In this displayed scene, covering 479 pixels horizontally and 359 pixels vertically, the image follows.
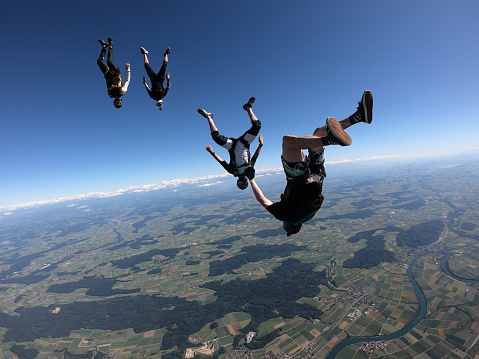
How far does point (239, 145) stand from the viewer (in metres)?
5.70

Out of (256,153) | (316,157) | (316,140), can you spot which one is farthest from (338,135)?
(256,153)

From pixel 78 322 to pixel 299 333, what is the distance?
230ft

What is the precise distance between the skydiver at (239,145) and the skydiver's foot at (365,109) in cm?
259

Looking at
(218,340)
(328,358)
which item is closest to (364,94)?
(328,358)

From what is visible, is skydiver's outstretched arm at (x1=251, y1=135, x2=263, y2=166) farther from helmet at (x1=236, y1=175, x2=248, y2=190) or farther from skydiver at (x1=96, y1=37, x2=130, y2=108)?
skydiver at (x1=96, y1=37, x2=130, y2=108)

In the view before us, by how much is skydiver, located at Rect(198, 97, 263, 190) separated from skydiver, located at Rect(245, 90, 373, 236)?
31 centimetres

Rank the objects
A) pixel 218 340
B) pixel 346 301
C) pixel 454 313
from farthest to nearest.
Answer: pixel 346 301 → pixel 218 340 → pixel 454 313

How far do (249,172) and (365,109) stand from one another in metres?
2.95

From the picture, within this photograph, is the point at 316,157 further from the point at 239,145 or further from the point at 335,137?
the point at 239,145

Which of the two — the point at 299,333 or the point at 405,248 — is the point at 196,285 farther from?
the point at 405,248

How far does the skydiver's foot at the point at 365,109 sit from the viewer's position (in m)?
3.45

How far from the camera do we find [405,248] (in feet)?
252

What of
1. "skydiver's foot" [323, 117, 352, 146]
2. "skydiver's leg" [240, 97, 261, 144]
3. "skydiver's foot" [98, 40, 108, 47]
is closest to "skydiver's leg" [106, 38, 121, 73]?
"skydiver's foot" [98, 40, 108, 47]

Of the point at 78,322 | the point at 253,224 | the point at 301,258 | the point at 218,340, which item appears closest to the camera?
the point at 218,340
